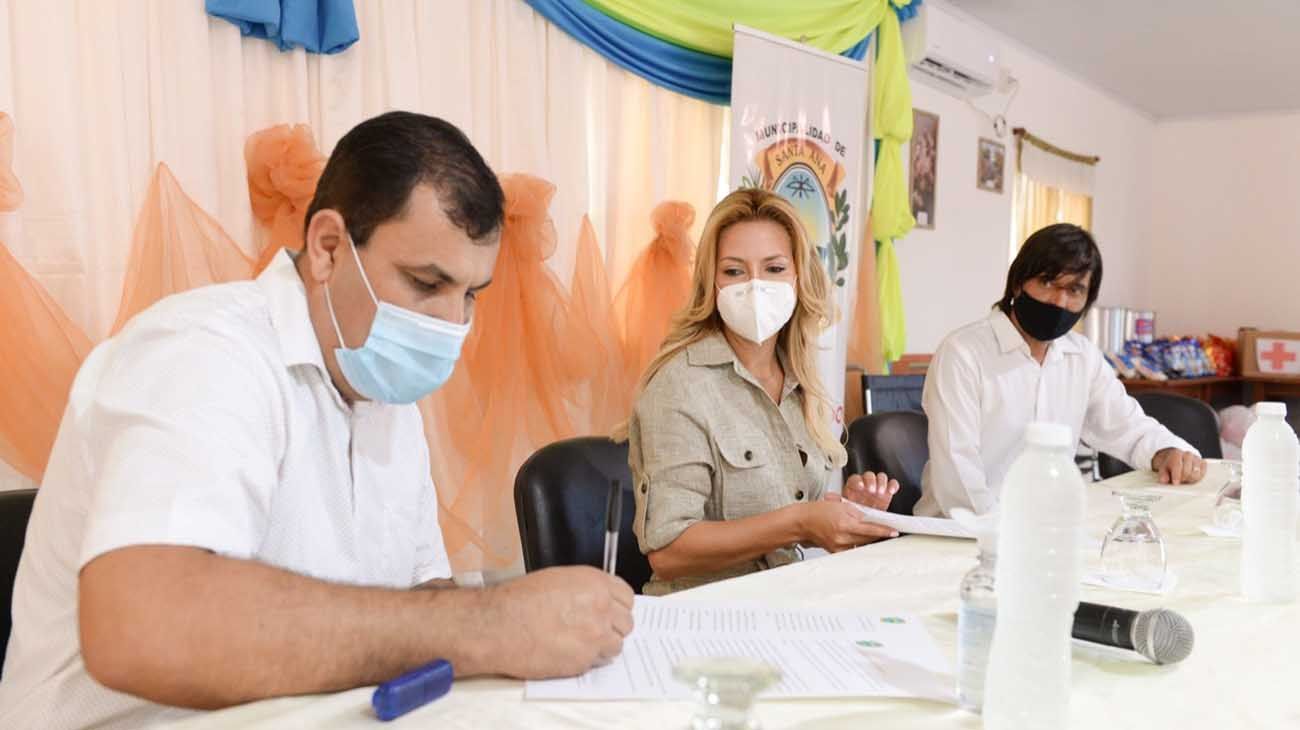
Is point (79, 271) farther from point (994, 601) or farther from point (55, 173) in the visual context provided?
point (994, 601)

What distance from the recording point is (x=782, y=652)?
3.60ft

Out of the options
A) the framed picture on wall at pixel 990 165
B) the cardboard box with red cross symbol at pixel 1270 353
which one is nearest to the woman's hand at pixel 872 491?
the framed picture on wall at pixel 990 165

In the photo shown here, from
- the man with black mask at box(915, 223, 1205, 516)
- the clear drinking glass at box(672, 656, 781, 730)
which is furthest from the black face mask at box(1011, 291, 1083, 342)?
the clear drinking glass at box(672, 656, 781, 730)

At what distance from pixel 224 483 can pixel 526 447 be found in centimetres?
207

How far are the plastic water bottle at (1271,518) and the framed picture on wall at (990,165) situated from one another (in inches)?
175

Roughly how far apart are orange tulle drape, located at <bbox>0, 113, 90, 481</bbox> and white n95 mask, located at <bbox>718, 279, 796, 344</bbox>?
4.37ft

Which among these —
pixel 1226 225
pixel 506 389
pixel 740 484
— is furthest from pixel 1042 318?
pixel 1226 225

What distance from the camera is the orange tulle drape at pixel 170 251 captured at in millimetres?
2172

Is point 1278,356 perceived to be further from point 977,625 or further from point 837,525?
point 977,625

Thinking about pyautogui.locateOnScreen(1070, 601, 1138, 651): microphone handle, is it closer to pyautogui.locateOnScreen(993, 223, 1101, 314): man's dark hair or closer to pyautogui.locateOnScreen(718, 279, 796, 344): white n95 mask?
pyautogui.locateOnScreen(718, 279, 796, 344): white n95 mask

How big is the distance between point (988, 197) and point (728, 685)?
5.50m

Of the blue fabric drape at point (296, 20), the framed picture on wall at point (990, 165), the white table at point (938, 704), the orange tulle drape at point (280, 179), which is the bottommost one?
the white table at point (938, 704)

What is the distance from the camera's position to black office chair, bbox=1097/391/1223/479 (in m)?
3.23

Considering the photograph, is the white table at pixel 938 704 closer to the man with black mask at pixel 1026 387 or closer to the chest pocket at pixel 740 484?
the chest pocket at pixel 740 484
